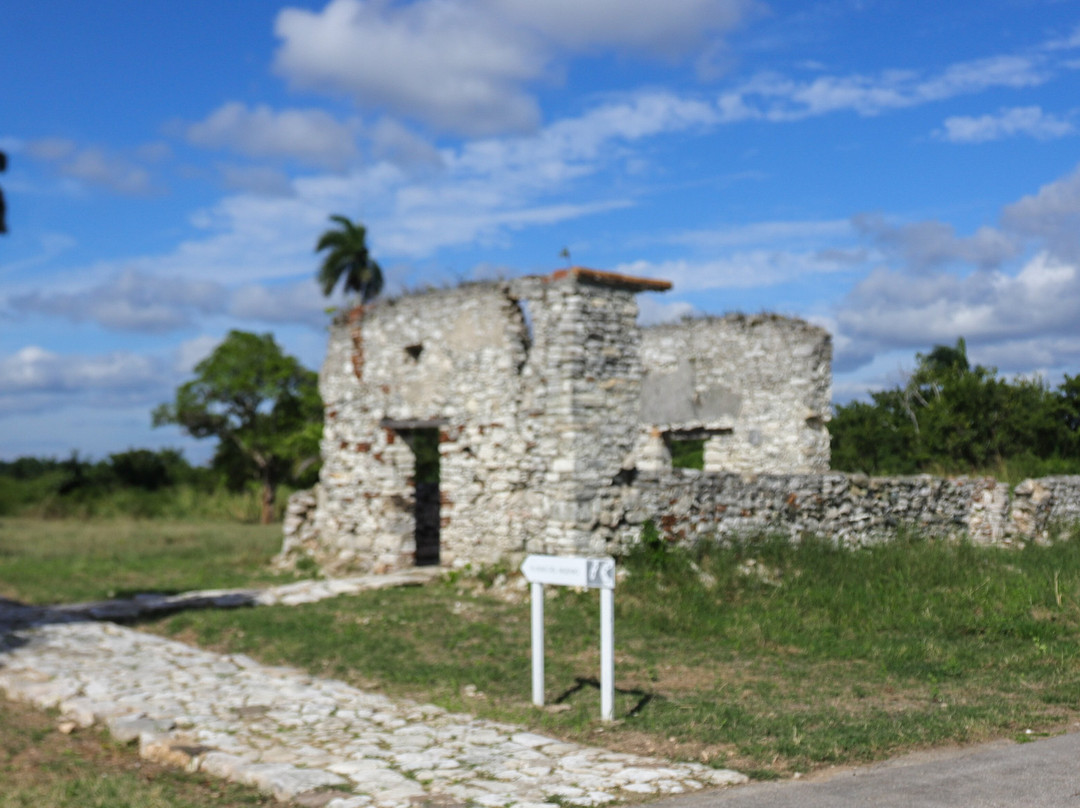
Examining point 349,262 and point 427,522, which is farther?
point 349,262

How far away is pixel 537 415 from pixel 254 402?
1901 centimetres

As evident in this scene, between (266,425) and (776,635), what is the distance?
73.7 feet

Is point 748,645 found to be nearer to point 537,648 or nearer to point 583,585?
point 537,648

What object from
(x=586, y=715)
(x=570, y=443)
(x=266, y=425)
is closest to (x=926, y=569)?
(x=570, y=443)

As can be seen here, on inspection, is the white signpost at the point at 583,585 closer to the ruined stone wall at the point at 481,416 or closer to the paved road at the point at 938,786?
the paved road at the point at 938,786

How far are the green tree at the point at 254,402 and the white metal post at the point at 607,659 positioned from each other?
22.9 m

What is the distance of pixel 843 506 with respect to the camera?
527 inches

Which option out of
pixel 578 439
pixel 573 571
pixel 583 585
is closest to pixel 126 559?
pixel 578 439

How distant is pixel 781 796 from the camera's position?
17.5 ft

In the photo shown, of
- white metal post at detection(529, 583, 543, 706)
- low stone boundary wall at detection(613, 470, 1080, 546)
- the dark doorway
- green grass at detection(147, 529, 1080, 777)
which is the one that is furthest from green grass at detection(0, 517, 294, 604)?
white metal post at detection(529, 583, 543, 706)

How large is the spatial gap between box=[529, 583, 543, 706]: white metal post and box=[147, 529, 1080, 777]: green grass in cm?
16

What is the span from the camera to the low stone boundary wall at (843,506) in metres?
12.3

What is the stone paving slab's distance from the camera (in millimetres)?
5570

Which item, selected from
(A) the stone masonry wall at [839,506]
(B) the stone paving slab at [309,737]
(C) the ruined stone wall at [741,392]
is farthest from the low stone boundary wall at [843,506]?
(B) the stone paving slab at [309,737]
